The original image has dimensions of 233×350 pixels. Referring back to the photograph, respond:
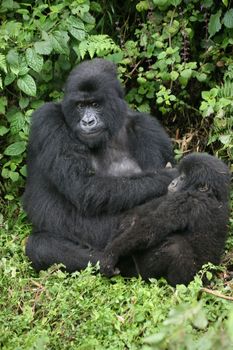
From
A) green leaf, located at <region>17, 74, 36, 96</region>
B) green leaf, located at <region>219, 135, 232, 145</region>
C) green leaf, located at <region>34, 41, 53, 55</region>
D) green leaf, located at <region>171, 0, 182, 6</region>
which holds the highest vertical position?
green leaf, located at <region>171, 0, 182, 6</region>

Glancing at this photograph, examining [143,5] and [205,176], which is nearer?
[205,176]

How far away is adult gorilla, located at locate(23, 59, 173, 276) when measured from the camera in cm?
479

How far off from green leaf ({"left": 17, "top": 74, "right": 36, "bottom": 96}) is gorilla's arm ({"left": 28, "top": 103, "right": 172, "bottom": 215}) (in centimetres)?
49

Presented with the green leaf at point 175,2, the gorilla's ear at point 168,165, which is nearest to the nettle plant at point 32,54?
the green leaf at point 175,2

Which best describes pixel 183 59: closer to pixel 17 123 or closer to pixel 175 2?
pixel 175 2

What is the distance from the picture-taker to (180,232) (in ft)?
15.3

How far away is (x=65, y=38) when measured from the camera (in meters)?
5.48

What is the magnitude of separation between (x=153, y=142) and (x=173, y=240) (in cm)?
94

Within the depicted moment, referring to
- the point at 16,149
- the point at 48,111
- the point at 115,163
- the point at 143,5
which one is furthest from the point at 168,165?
the point at 143,5

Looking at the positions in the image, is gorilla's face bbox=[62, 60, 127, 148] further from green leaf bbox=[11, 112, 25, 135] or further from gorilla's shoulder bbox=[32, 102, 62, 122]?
green leaf bbox=[11, 112, 25, 135]

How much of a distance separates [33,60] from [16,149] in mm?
676

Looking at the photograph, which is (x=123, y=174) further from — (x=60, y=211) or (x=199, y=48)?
(x=199, y=48)

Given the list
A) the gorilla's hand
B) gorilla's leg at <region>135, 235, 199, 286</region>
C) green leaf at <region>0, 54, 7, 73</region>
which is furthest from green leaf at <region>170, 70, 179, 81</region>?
the gorilla's hand

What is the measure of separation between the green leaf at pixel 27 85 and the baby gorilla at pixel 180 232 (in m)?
1.31
